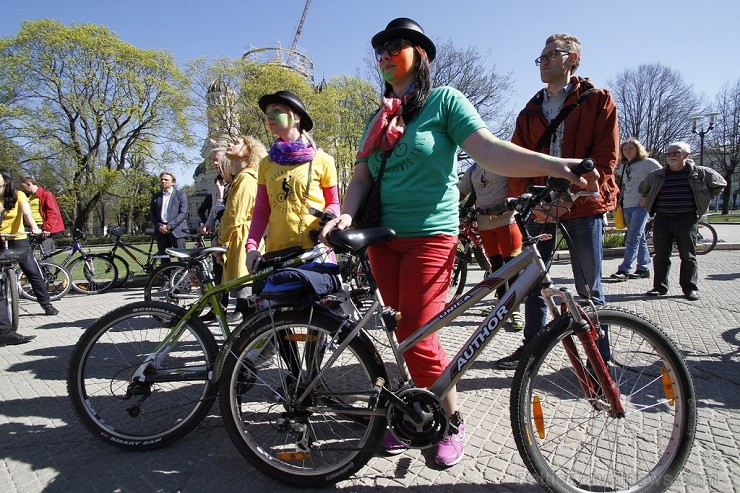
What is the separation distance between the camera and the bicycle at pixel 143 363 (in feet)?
7.89

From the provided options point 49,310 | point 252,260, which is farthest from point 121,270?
point 252,260

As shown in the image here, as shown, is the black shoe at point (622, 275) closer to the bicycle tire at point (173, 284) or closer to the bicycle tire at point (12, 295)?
the bicycle tire at point (173, 284)

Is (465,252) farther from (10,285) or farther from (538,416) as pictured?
(10,285)

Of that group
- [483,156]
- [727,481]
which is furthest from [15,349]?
[727,481]

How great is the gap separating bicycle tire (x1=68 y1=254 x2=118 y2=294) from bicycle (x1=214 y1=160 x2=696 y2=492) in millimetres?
7526

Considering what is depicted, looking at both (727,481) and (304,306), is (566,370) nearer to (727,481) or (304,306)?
(727,481)

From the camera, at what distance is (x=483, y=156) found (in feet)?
6.50

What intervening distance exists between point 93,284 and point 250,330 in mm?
7743

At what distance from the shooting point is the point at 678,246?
18.5 ft

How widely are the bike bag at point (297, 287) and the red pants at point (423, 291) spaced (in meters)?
0.40

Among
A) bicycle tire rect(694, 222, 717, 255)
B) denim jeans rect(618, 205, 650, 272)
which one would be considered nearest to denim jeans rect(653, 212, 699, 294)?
denim jeans rect(618, 205, 650, 272)

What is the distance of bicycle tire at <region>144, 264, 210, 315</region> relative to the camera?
168 inches

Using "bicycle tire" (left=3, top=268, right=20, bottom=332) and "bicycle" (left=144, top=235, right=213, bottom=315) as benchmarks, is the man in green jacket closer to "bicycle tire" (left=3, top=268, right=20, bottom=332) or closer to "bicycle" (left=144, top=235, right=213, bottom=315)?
"bicycle" (left=144, top=235, right=213, bottom=315)

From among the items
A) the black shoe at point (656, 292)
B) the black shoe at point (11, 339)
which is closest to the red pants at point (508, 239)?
the black shoe at point (656, 292)
